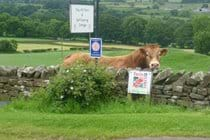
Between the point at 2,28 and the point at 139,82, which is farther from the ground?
the point at 139,82

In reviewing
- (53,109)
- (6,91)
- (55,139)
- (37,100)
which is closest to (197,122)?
(55,139)

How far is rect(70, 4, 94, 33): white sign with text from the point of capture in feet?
46.0

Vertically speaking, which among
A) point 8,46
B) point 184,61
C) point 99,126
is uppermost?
point 99,126

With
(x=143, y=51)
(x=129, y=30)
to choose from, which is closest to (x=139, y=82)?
(x=143, y=51)

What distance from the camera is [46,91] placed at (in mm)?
12891

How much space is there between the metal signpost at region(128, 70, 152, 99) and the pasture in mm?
10430

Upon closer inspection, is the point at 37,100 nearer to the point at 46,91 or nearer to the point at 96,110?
the point at 46,91

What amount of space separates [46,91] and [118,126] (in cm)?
324

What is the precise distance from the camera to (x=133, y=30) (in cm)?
3516

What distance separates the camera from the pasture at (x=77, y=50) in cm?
2703

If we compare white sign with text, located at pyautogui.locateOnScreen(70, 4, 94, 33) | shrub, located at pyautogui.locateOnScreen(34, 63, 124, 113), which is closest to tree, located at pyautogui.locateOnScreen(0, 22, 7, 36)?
white sign with text, located at pyautogui.locateOnScreen(70, 4, 94, 33)

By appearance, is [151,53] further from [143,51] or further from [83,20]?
[83,20]

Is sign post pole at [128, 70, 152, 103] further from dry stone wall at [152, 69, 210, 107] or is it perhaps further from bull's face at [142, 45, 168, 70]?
bull's face at [142, 45, 168, 70]

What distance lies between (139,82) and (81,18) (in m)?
2.31
